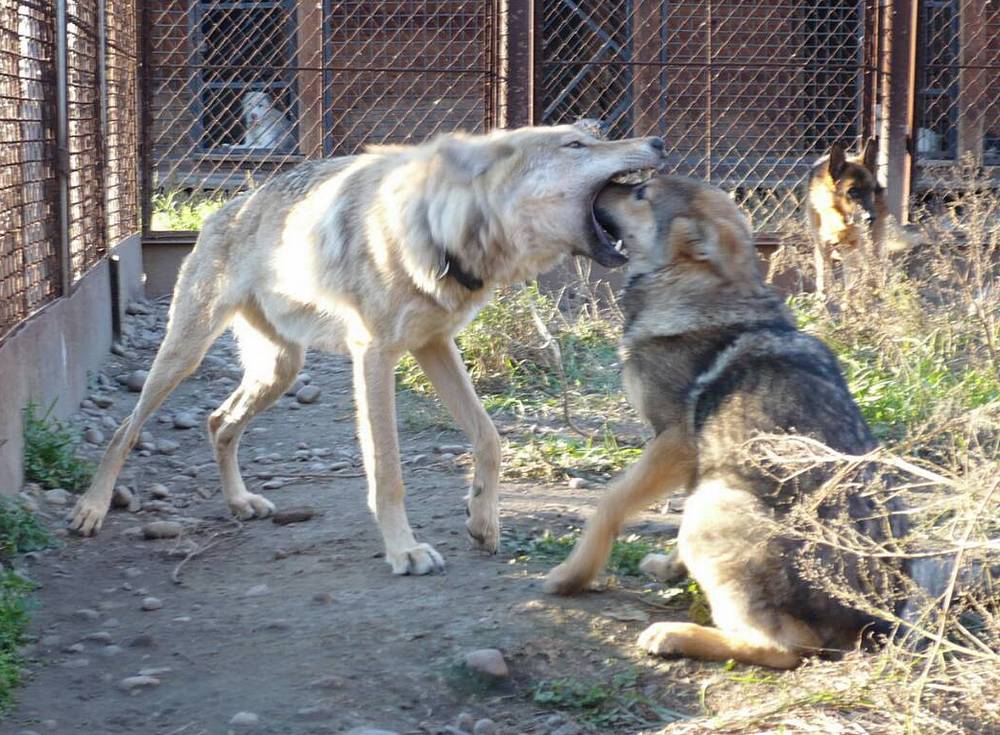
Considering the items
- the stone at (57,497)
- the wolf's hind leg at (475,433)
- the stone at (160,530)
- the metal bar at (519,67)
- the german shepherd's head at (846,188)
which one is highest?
the metal bar at (519,67)

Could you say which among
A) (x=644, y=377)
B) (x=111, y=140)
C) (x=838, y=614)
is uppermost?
(x=111, y=140)

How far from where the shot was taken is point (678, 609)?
12.7 feet

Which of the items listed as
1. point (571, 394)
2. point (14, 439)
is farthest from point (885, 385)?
point (14, 439)

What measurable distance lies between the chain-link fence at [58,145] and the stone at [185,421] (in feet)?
2.80

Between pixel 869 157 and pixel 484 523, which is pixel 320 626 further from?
pixel 869 157

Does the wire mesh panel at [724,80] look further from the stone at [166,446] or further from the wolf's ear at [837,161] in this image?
the stone at [166,446]

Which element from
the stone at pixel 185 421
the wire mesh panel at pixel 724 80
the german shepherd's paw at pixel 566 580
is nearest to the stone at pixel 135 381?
the stone at pixel 185 421

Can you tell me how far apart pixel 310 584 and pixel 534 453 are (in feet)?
5.31

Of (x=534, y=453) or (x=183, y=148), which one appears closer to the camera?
(x=534, y=453)

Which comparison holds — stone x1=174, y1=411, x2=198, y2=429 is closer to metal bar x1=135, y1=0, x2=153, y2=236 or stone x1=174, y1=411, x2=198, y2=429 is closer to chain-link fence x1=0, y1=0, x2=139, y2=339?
chain-link fence x1=0, y1=0, x2=139, y2=339

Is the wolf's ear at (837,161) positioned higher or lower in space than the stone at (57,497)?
higher

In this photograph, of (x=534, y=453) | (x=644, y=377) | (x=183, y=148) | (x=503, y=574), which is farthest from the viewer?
(x=183, y=148)

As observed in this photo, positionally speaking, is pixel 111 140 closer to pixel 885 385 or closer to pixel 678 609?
pixel 885 385

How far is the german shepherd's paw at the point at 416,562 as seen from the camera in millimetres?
4184
